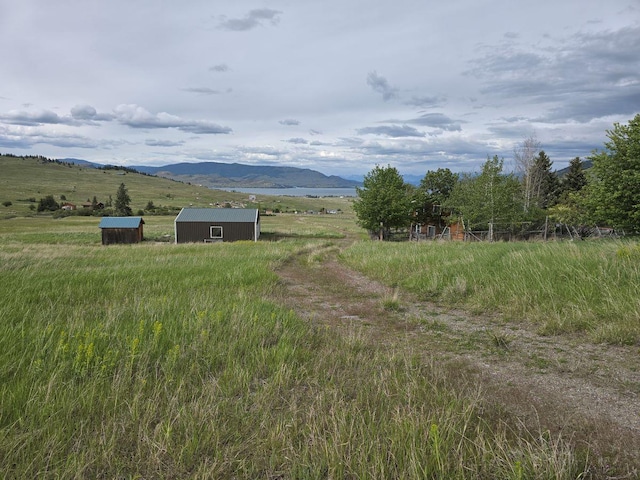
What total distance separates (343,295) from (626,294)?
678cm

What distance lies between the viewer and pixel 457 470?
2998 mm

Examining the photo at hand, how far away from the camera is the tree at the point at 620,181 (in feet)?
72.9

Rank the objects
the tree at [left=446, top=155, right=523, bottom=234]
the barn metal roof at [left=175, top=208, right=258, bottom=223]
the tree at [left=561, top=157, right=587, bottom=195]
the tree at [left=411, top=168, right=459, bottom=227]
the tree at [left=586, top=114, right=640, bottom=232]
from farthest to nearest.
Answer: the tree at [left=561, top=157, right=587, bottom=195] → the tree at [left=411, top=168, right=459, bottom=227] → the barn metal roof at [left=175, top=208, right=258, bottom=223] → the tree at [left=446, top=155, right=523, bottom=234] → the tree at [left=586, top=114, right=640, bottom=232]

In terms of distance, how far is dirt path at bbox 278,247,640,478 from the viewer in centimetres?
368

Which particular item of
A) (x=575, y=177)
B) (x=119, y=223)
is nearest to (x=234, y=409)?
(x=119, y=223)

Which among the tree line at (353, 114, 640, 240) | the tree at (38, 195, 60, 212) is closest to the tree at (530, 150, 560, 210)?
the tree line at (353, 114, 640, 240)

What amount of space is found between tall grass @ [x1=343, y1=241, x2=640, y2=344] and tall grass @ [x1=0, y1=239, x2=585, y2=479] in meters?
3.28

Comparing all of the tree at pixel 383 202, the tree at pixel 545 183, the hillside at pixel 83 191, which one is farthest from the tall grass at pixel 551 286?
the hillside at pixel 83 191

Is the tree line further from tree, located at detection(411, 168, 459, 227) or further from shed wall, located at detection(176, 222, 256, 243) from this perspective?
shed wall, located at detection(176, 222, 256, 243)

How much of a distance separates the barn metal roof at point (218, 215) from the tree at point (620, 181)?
34.9 meters

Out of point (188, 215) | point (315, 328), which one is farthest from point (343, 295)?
point (188, 215)

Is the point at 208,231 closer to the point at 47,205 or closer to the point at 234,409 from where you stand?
the point at 234,409

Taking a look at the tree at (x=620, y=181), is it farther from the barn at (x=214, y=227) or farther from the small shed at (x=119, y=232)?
the small shed at (x=119, y=232)

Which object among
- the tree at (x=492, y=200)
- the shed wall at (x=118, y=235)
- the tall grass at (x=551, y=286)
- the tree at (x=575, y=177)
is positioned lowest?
the shed wall at (x=118, y=235)
